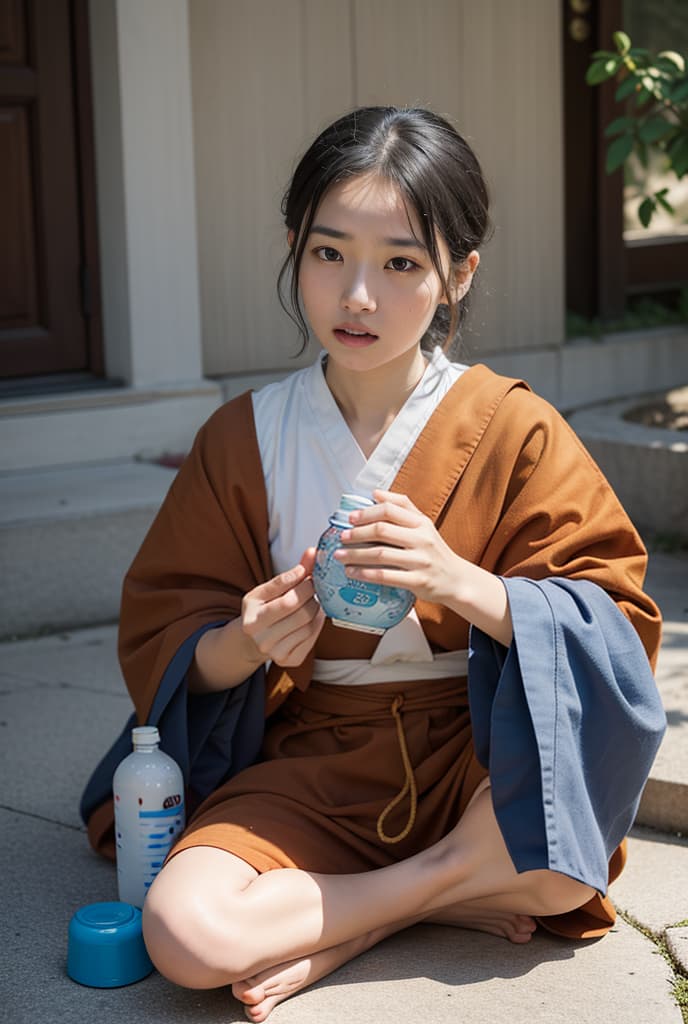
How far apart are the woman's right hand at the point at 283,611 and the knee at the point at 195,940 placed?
39 centimetres

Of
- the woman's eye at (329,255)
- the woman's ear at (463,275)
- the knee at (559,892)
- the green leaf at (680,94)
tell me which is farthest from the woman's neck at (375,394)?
the green leaf at (680,94)

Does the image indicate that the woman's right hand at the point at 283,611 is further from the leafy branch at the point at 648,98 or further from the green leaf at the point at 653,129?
the green leaf at the point at 653,129

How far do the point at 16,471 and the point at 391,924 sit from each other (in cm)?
258

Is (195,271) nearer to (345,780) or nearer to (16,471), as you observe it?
(16,471)

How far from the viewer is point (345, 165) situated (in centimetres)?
260

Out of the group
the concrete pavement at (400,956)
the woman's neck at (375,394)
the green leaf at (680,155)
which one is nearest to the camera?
the concrete pavement at (400,956)

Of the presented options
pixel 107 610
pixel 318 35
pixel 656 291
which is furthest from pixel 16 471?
pixel 656 291

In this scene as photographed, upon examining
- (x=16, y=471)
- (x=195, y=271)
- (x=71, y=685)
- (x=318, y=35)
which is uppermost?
(x=318, y=35)

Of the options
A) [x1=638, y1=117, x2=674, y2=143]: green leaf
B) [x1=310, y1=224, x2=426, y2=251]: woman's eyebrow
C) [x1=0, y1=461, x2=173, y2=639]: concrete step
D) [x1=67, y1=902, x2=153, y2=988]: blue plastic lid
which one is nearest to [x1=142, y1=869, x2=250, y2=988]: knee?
[x1=67, y1=902, x2=153, y2=988]: blue plastic lid

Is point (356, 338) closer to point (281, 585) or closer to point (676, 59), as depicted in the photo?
point (281, 585)

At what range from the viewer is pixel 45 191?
501cm

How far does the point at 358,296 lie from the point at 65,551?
6.92ft

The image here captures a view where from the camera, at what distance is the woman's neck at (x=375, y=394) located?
2770 millimetres

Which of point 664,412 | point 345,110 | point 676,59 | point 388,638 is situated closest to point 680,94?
point 676,59
